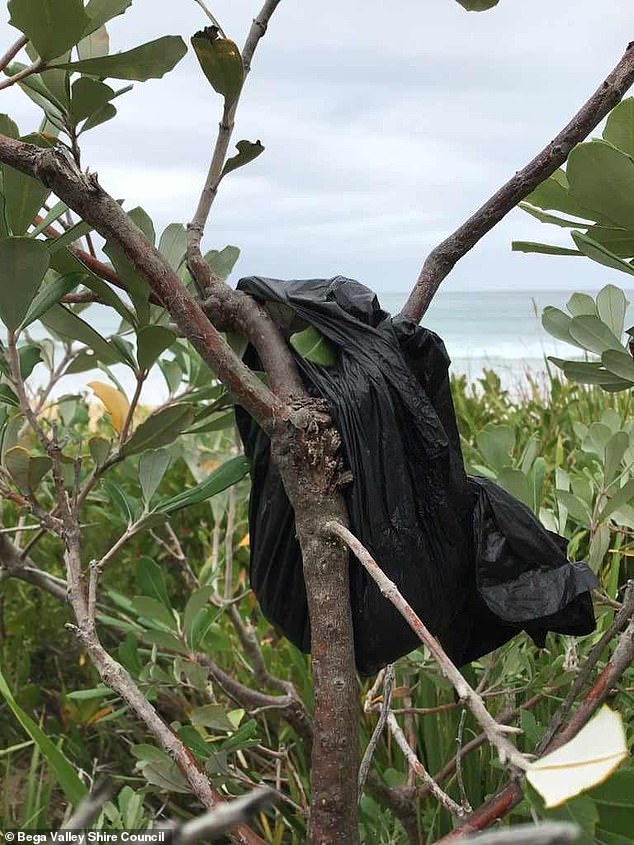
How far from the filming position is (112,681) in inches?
23.4

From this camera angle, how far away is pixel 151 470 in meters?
0.84

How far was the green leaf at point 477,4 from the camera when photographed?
0.65 meters

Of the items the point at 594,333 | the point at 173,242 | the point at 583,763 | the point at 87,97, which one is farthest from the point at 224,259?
the point at 583,763

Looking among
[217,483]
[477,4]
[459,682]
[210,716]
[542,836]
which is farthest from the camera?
[210,716]

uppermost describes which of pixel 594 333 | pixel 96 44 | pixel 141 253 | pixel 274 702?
pixel 96 44

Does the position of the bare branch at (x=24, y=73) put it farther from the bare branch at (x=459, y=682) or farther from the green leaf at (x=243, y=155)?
the bare branch at (x=459, y=682)

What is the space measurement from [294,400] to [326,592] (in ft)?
0.50

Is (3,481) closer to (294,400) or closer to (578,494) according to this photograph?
(294,400)

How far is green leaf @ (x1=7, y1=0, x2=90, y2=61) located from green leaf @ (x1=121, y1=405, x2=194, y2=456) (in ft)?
1.05

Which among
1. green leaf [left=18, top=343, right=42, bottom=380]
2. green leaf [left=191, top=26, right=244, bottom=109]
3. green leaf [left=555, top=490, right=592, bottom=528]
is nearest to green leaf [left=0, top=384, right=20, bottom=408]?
green leaf [left=18, top=343, right=42, bottom=380]

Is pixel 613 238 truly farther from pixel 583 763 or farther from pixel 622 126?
pixel 583 763

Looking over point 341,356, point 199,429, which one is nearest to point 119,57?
point 341,356

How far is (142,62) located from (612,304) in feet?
1.62

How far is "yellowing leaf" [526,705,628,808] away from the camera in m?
0.29
